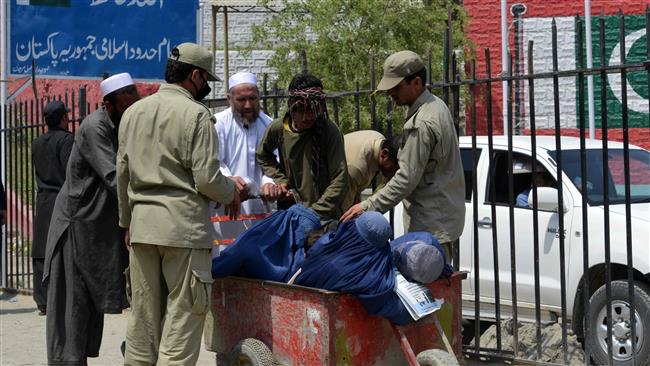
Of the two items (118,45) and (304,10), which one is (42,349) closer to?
(118,45)

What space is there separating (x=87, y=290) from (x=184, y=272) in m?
1.23

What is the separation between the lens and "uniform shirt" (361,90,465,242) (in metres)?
6.08

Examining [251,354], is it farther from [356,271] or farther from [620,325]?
[620,325]

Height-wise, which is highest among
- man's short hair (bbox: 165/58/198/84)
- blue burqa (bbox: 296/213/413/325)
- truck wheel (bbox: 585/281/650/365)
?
man's short hair (bbox: 165/58/198/84)

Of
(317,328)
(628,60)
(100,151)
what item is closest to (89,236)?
(100,151)

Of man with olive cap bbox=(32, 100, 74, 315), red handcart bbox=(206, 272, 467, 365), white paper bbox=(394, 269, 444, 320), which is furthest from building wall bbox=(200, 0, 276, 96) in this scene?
white paper bbox=(394, 269, 444, 320)

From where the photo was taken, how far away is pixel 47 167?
946cm

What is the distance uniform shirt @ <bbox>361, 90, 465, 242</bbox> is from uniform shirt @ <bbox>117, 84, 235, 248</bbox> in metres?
1.01

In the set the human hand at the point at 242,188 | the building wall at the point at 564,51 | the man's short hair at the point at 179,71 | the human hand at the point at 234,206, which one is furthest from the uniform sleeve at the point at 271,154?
the building wall at the point at 564,51

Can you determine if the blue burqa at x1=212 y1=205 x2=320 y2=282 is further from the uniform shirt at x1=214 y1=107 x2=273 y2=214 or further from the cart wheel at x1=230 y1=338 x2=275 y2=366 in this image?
the uniform shirt at x1=214 y1=107 x2=273 y2=214

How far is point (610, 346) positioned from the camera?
659 cm

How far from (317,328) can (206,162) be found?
101 cm

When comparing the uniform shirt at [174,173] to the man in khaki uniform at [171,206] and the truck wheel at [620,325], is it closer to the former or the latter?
the man in khaki uniform at [171,206]

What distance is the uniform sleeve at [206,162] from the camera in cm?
543
